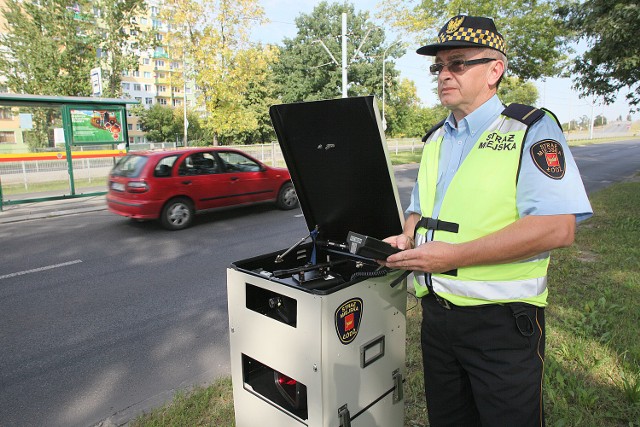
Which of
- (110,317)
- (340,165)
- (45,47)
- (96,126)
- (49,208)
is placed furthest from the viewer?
(45,47)

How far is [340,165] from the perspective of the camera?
78.7 inches

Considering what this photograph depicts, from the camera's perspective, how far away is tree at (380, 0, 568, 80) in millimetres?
18406

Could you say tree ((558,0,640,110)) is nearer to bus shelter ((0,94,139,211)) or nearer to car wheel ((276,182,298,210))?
car wheel ((276,182,298,210))

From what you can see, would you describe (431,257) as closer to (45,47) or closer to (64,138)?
(64,138)

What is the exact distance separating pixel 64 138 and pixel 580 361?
13398mm

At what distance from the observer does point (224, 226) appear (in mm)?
8562

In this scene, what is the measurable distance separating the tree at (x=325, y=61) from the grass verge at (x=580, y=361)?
38.1m

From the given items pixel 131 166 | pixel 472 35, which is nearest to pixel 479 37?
pixel 472 35

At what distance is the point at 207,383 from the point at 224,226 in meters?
5.67

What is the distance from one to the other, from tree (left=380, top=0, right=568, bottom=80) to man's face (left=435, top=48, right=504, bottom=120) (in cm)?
1914

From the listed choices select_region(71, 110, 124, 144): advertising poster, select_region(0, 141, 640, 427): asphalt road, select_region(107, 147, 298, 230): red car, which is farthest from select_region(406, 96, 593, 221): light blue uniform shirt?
select_region(71, 110, 124, 144): advertising poster

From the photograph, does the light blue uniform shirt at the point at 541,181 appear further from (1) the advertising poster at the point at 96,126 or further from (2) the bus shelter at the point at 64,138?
(1) the advertising poster at the point at 96,126

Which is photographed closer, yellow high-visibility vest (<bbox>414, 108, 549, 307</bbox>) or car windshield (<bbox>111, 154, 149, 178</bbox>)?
yellow high-visibility vest (<bbox>414, 108, 549, 307</bbox>)

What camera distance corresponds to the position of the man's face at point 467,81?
1.62 m
